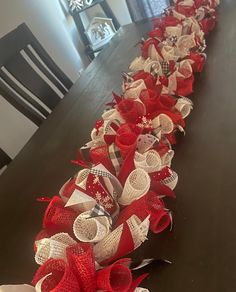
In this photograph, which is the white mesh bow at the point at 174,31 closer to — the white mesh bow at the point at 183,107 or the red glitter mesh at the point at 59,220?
the white mesh bow at the point at 183,107

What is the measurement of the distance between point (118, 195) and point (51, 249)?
19 cm

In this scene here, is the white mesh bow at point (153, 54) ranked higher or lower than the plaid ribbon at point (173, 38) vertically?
higher

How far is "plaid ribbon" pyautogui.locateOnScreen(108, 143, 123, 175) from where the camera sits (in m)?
0.78

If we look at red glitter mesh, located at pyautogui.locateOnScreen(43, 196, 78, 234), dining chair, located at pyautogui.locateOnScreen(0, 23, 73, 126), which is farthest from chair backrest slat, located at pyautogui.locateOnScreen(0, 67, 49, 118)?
red glitter mesh, located at pyautogui.locateOnScreen(43, 196, 78, 234)

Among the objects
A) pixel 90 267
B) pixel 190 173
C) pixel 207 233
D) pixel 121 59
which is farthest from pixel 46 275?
pixel 121 59

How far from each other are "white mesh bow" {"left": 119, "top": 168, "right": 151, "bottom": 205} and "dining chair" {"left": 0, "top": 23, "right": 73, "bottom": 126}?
1004 mm

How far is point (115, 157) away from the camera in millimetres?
786

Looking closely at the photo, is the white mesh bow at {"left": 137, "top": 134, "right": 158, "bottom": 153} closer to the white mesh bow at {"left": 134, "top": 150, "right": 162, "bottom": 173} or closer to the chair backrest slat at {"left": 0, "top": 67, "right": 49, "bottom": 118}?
the white mesh bow at {"left": 134, "top": 150, "right": 162, "bottom": 173}

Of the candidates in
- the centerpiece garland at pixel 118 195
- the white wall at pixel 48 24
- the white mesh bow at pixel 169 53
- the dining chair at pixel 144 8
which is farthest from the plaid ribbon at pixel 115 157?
the dining chair at pixel 144 8

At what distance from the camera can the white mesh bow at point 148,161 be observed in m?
0.73

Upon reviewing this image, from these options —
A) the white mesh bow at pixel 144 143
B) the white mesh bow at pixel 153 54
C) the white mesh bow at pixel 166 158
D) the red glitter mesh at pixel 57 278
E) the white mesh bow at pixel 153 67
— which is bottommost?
the white mesh bow at pixel 153 54

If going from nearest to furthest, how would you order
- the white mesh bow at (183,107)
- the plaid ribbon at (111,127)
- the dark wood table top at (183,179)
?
1. the dark wood table top at (183,179)
2. the plaid ribbon at (111,127)
3. the white mesh bow at (183,107)

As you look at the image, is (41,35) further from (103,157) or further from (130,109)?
(103,157)

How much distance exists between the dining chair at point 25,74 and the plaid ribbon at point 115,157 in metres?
0.89
